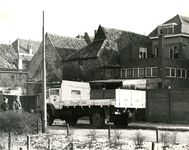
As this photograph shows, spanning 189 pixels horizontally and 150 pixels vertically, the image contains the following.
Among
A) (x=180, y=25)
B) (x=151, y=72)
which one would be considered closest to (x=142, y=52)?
(x=180, y=25)

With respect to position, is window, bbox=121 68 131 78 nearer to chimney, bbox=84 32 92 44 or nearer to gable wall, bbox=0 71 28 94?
chimney, bbox=84 32 92 44

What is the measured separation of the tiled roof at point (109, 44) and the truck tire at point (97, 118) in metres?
21.5

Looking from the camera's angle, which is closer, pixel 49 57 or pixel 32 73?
pixel 49 57

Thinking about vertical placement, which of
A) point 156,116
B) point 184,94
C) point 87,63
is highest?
point 87,63

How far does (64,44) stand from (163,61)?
1942 centimetres

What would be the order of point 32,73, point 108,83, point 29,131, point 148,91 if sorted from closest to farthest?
point 29,131
point 148,91
point 108,83
point 32,73

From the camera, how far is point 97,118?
2694 centimetres

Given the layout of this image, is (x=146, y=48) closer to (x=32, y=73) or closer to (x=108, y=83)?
(x=108, y=83)

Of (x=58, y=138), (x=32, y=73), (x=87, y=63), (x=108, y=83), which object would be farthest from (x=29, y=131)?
(x=32, y=73)

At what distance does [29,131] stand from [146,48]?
32.5 meters

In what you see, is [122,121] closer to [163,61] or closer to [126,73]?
[163,61]

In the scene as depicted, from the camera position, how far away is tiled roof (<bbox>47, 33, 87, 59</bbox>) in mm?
54719

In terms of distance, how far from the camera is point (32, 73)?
58.3 metres

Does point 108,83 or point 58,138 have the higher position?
point 108,83
